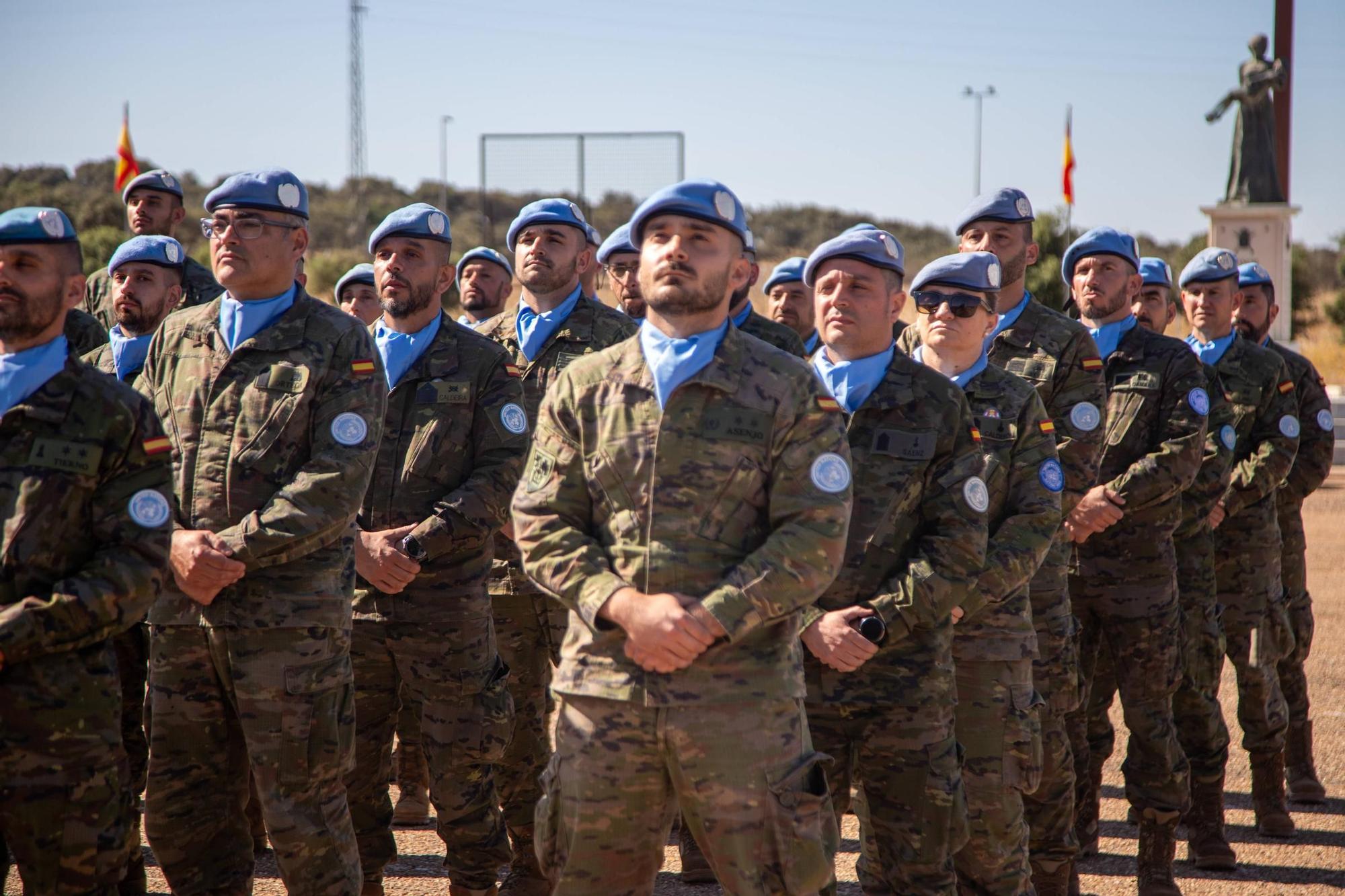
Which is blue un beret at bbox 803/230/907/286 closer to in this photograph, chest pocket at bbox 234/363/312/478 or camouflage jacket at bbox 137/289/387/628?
camouflage jacket at bbox 137/289/387/628

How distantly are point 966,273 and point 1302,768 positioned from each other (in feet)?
14.1

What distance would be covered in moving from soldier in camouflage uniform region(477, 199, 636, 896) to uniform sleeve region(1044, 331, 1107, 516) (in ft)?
6.23

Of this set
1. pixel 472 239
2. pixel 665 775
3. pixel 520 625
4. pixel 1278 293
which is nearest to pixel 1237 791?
pixel 520 625

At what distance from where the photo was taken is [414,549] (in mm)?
4828

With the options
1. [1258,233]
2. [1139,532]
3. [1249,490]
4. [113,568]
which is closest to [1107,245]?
[1139,532]

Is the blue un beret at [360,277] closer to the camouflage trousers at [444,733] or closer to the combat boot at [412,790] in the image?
the combat boot at [412,790]

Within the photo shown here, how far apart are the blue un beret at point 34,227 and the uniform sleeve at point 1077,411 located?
364 centimetres

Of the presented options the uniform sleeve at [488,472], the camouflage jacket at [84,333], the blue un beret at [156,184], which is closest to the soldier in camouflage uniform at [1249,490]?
the uniform sleeve at [488,472]

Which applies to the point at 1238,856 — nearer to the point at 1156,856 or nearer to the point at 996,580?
the point at 1156,856

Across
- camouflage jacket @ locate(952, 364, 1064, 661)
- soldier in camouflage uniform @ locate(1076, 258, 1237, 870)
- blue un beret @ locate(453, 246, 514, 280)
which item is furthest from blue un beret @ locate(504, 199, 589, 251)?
soldier in camouflage uniform @ locate(1076, 258, 1237, 870)

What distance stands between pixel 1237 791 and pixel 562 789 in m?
5.40

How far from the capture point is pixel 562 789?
3.41m

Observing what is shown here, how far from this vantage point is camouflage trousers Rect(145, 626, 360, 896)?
413 centimetres

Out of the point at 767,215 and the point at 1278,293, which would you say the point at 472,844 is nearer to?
the point at 1278,293
